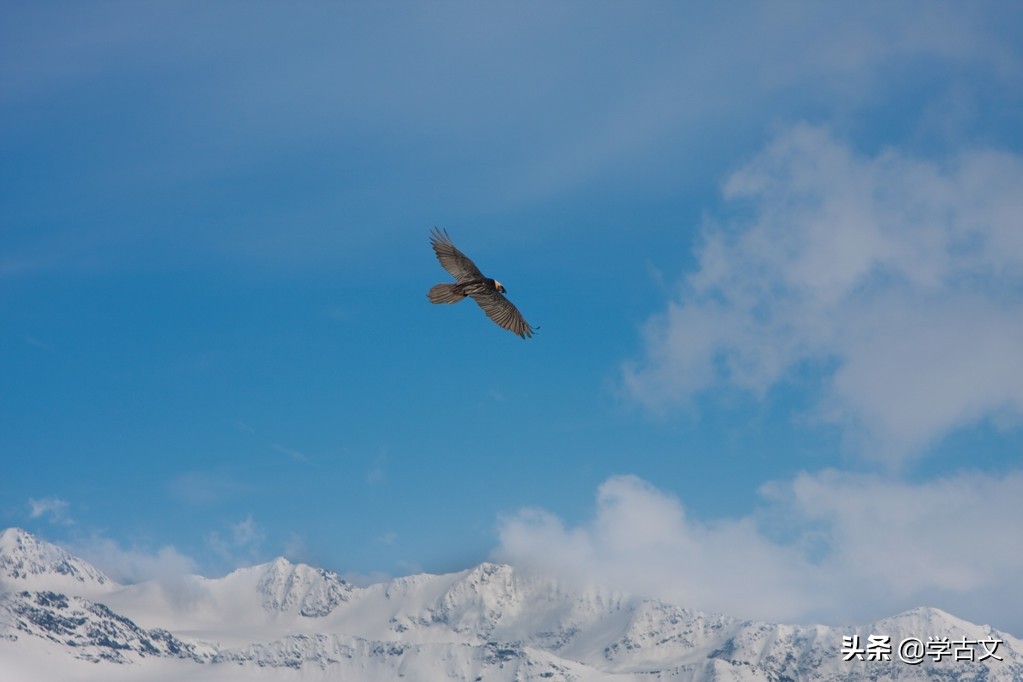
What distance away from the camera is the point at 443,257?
38094 mm

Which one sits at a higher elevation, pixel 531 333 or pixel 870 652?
pixel 870 652

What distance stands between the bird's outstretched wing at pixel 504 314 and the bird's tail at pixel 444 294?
1.16 meters

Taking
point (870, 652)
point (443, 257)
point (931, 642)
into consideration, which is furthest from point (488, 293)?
point (931, 642)

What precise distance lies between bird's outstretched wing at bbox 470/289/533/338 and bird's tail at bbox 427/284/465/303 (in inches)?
45.7

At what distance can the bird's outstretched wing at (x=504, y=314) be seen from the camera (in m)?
39.2

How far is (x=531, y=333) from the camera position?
39.4 meters

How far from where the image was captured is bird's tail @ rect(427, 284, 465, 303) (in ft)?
123

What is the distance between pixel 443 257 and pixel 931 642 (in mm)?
120069

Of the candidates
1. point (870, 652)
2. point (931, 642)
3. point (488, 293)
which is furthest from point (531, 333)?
point (931, 642)

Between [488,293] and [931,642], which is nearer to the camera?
[488,293]

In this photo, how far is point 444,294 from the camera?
3766 centimetres

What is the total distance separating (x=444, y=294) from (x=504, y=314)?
273cm

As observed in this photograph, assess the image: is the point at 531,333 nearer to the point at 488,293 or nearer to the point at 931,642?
the point at 488,293

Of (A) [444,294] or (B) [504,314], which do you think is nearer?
(A) [444,294]
